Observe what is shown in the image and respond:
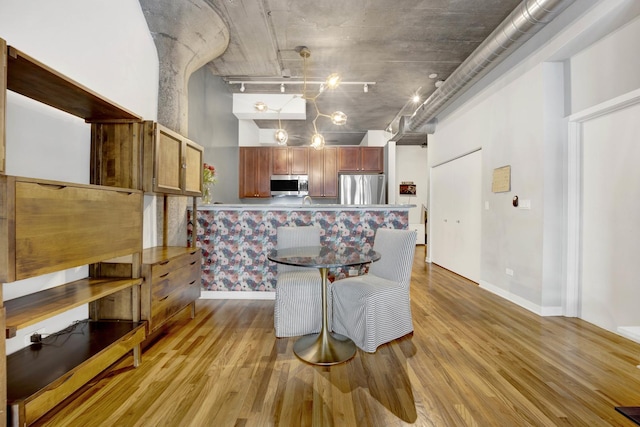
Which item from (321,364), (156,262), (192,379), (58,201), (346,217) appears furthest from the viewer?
(346,217)

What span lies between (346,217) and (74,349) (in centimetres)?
255

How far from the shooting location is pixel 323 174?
605 cm

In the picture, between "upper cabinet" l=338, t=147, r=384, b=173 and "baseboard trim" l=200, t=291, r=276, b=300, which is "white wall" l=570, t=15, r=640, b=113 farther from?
"baseboard trim" l=200, t=291, r=276, b=300

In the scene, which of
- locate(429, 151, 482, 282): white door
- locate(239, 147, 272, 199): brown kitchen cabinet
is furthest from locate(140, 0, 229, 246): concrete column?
locate(429, 151, 482, 282): white door

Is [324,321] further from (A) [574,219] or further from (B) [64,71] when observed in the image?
(A) [574,219]

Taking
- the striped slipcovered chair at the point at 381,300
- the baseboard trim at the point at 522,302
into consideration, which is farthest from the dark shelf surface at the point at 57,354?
the baseboard trim at the point at 522,302

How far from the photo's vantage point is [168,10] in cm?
261

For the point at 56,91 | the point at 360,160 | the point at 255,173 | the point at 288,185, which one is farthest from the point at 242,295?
the point at 360,160

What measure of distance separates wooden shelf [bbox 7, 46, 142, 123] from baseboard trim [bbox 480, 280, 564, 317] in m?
4.04

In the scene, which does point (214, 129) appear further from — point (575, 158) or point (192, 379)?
point (575, 158)

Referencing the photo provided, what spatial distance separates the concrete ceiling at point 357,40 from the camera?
8.86 ft

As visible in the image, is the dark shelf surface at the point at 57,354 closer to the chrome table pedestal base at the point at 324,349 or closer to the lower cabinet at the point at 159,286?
the lower cabinet at the point at 159,286

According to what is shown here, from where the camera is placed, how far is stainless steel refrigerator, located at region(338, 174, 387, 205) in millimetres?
5871

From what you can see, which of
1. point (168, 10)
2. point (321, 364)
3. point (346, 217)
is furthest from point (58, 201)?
point (346, 217)
